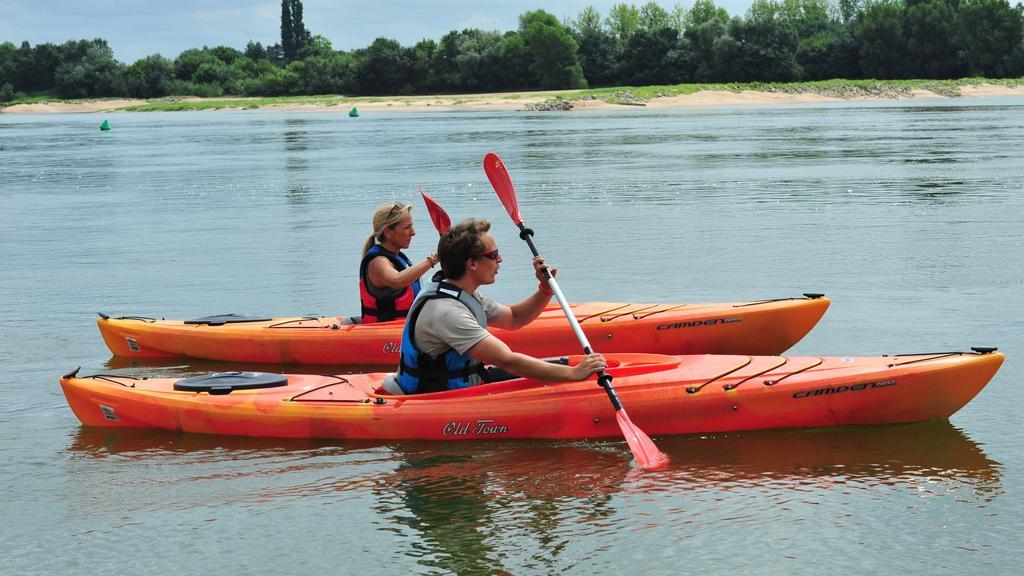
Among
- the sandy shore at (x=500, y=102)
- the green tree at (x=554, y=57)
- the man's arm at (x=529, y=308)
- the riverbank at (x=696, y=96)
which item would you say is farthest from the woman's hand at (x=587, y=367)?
the green tree at (x=554, y=57)

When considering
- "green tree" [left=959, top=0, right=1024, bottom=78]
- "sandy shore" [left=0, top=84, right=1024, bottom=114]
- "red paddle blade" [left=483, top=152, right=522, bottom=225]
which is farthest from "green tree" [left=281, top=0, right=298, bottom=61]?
"red paddle blade" [left=483, top=152, right=522, bottom=225]

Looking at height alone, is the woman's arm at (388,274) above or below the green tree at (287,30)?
below

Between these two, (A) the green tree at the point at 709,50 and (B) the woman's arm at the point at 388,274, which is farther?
(A) the green tree at the point at 709,50

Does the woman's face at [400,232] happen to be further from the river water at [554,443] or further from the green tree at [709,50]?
the green tree at [709,50]

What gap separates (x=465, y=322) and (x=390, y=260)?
2030mm

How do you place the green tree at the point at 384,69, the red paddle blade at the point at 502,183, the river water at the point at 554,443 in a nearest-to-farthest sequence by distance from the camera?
the river water at the point at 554,443
the red paddle blade at the point at 502,183
the green tree at the point at 384,69

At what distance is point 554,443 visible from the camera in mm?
6238

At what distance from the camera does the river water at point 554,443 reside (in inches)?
194

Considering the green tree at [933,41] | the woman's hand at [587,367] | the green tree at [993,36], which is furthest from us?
the green tree at [933,41]

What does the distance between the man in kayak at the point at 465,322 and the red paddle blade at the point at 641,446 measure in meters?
0.32

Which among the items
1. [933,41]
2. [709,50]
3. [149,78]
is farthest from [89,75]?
[933,41]

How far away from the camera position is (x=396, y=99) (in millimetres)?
78562

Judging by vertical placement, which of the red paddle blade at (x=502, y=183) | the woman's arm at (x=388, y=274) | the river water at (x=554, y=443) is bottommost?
the river water at (x=554, y=443)

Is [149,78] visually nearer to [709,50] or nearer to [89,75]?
[89,75]
